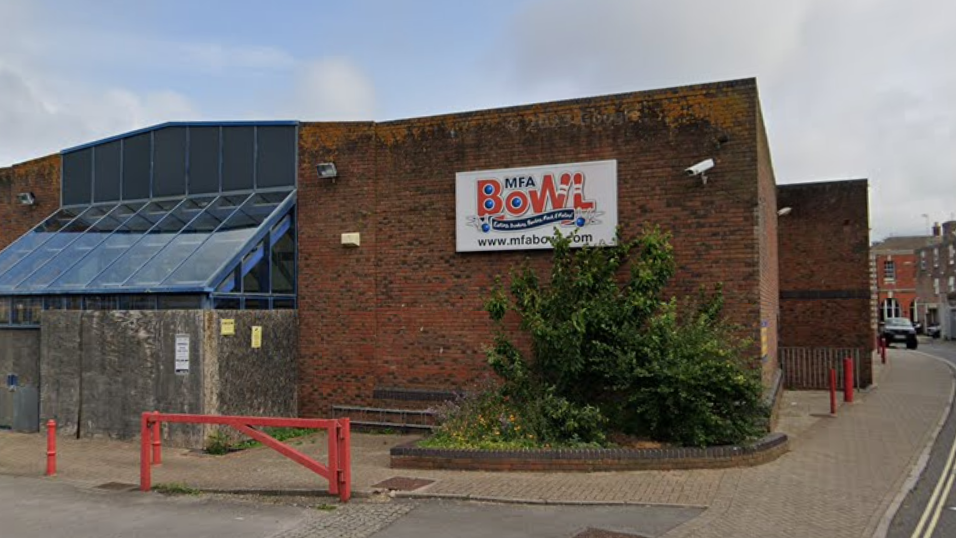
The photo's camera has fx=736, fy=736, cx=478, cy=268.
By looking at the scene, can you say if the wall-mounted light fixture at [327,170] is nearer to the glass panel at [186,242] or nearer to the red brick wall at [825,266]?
the glass panel at [186,242]

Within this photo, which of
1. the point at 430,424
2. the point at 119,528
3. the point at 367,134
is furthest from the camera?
the point at 367,134

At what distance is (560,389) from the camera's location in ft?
37.7

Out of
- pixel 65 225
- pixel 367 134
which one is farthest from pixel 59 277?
pixel 367 134

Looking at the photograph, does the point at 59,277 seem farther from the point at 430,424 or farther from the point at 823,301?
the point at 823,301

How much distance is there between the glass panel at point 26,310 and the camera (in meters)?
14.6

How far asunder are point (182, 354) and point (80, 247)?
5.29 m

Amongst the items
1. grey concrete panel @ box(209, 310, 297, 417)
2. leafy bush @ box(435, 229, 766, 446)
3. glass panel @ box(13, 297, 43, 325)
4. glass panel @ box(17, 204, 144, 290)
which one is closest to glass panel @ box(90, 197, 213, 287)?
glass panel @ box(17, 204, 144, 290)

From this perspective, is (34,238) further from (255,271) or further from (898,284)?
(898,284)

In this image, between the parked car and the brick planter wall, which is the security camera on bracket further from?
the parked car

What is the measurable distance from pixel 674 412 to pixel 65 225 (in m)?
14.4

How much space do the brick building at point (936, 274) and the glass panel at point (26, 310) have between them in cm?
6939

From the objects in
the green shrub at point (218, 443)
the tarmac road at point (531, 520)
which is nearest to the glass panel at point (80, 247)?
the green shrub at point (218, 443)

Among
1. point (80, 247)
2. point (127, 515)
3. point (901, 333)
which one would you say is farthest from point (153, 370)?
point (901, 333)

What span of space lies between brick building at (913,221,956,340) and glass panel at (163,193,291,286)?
218ft
